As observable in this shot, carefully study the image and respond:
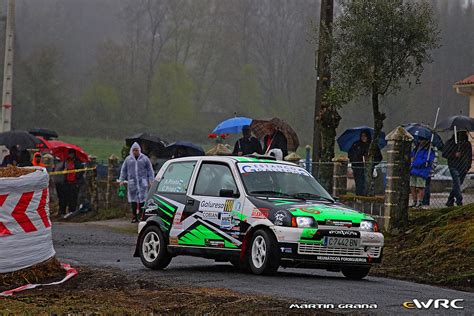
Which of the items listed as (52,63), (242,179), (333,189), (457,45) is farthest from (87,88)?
(242,179)

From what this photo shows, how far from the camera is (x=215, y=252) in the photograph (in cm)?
1385

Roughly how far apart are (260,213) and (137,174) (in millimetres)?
12489

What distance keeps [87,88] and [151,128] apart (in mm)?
9403

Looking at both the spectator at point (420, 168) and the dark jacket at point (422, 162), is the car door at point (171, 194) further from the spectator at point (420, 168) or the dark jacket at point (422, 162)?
the dark jacket at point (422, 162)

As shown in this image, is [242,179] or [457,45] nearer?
[242,179]

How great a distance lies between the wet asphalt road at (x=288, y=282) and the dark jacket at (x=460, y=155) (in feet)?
19.8

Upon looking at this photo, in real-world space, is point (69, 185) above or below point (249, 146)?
below

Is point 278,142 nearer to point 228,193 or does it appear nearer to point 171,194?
point 171,194

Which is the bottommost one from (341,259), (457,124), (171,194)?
(341,259)

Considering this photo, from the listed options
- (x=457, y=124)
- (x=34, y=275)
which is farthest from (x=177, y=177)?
(x=457, y=124)

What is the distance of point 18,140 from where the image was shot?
30.1 m

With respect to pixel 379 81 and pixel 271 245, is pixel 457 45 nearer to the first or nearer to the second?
pixel 379 81

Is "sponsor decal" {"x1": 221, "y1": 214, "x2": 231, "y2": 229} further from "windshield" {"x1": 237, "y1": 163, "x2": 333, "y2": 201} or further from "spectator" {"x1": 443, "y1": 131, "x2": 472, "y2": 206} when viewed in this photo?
"spectator" {"x1": 443, "y1": 131, "x2": 472, "y2": 206}

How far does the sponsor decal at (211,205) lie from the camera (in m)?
14.0
